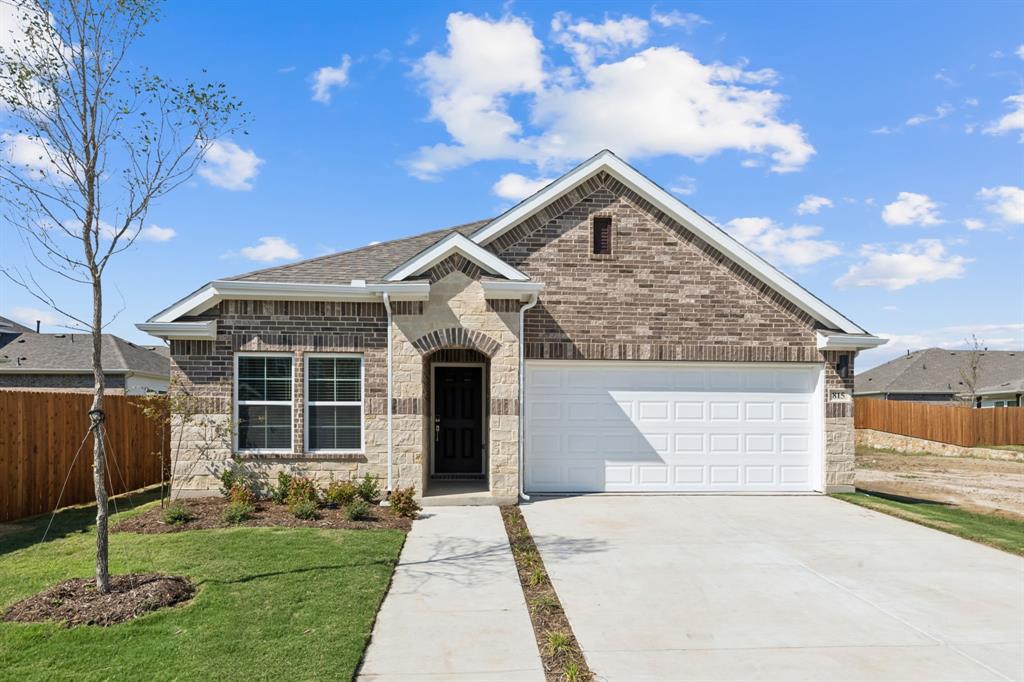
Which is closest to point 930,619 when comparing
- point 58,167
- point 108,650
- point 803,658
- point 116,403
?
point 803,658

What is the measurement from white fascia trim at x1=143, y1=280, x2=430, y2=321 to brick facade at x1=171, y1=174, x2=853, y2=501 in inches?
7.0

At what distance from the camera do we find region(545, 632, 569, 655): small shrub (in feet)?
17.5

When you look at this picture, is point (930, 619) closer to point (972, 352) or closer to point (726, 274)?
point (726, 274)

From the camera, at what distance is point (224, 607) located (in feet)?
19.7

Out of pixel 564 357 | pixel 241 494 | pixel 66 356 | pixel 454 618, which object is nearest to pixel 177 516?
pixel 241 494

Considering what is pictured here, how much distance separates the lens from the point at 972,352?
38.5 metres

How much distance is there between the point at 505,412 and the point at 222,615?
6179 millimetres

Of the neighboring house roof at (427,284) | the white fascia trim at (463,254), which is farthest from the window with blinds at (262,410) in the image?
the white fascia trim at (463,254)

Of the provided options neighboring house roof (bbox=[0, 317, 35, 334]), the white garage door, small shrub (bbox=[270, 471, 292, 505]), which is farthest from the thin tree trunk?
neighboring house roof (bbox=[0, 317, 35, 334])

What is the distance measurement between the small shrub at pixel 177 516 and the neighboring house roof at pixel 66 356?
1727 centimetres

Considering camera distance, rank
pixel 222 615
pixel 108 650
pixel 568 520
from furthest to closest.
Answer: pixel 568 520 < pixel 222 615 < pixel 108 650

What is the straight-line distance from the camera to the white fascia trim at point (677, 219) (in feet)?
41.0

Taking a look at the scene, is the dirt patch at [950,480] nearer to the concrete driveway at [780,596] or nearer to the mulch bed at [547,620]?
the concrete driveway at [780,596]

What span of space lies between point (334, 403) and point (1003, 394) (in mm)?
36246
